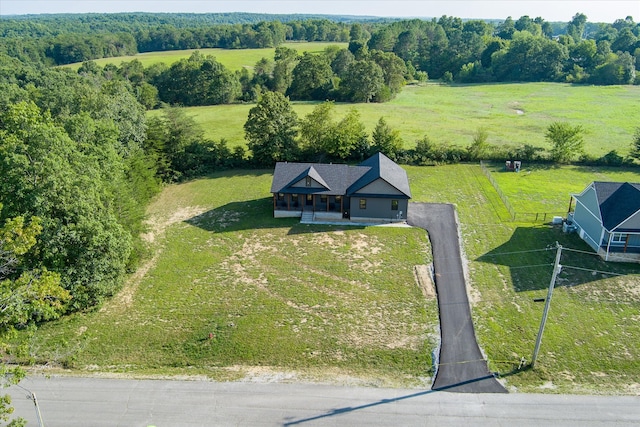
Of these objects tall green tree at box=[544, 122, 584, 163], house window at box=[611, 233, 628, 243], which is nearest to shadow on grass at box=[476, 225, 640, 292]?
house window at box=[611, 233, 628, 243]

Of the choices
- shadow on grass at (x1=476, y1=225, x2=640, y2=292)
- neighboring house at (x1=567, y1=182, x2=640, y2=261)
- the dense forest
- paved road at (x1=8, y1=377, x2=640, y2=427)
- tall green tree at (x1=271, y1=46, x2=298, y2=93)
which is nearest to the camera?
paved road at (x1=8, y1=377, x2=640, y2=427)

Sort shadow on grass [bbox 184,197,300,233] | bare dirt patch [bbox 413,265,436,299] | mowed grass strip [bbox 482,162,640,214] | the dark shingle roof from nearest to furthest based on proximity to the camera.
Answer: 1. bare dirt patch [bbox 413,265,436,299]
2. the dark shingle roof
3. shadow on grass [bbox 184,197,300,233]
4. mowed grass strip [bbox 482,162,640,214]

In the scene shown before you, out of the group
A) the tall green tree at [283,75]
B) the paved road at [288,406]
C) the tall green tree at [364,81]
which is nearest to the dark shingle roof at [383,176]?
the paved road at [288,406]

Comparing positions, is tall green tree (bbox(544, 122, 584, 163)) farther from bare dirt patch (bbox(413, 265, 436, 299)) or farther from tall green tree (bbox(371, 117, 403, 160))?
bare dirt patch (bbox(413, 265, 436, 299))

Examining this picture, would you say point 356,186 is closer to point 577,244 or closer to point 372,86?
point 577,244

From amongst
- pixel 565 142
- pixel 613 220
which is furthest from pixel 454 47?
pixel 613 220

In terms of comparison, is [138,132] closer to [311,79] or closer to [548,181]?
[548,181]

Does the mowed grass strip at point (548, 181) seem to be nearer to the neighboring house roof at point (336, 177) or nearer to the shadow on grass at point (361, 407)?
the neighboring house roof at point (336, 177)
